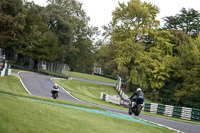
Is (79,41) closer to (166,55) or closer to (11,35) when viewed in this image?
(11,35)

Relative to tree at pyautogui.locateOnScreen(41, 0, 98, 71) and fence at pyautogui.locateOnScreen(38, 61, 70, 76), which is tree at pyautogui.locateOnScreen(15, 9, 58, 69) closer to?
tree at pyautogui.locateOnScreen(41, 0, 98, 71)

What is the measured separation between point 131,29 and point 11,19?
71.0 ft

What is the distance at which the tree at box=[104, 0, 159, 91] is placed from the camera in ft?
155

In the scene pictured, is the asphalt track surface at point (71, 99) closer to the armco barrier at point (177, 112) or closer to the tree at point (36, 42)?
the armco barrier at point (177, 112)

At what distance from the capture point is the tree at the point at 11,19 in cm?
5312

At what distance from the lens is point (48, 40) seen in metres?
58.0

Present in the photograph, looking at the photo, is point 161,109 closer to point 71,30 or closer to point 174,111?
point 174,111

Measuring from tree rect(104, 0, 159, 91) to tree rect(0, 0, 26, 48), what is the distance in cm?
1651

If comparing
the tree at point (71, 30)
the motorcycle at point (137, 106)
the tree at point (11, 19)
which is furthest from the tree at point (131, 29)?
the motorcycle at point (137, 106)

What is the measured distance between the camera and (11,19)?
53500 millimetres

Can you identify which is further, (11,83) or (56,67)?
(56,67)

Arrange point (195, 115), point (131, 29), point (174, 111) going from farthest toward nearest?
point (131, 29)
point (174, 111)
point (195, 115)

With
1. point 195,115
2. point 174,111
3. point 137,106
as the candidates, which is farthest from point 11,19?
point 137,106

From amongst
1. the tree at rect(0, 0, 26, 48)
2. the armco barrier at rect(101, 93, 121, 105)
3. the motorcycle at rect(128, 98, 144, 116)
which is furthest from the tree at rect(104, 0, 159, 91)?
the motorcycle at rect(128, 98, 144, 116)
